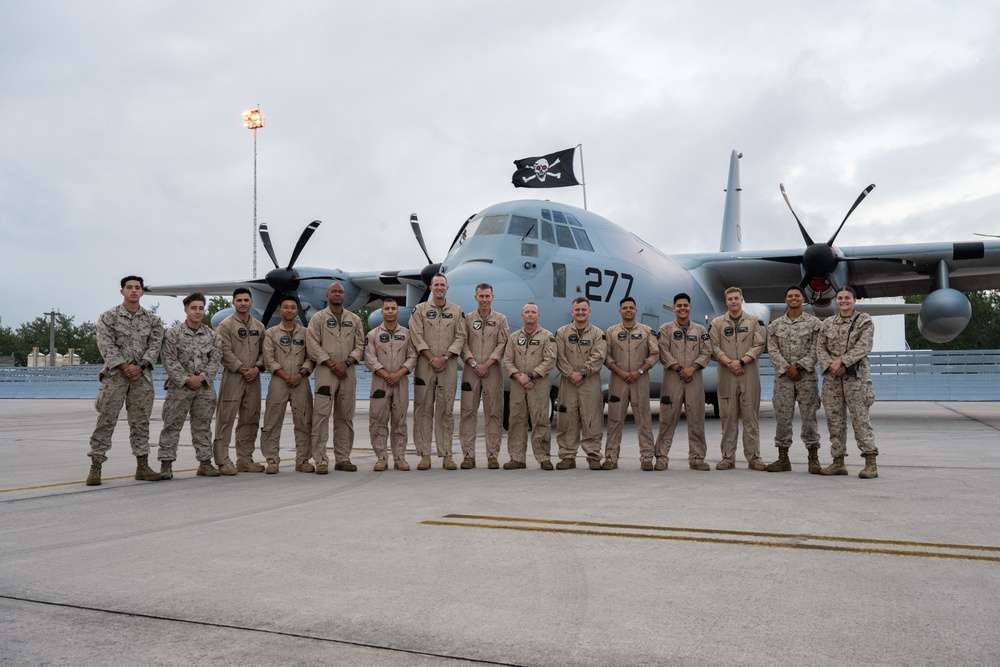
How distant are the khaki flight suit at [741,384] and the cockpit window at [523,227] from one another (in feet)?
13.4

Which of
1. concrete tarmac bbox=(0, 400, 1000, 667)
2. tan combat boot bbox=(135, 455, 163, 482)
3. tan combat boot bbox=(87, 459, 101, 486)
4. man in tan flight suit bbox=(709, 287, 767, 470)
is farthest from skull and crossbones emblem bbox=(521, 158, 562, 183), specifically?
tan combat boot bbox=(87, 459, 101, 486)

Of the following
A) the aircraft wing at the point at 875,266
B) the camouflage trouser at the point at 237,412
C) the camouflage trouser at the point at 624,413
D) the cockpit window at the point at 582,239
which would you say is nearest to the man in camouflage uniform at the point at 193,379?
the camouflage trouser at the point at 237,412

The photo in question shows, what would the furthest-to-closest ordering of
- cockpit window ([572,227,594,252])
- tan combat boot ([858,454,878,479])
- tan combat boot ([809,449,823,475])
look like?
cockpit window ([572,227,594,252]), tan combat boot ([809,449,823,475]), tan combat boot ([858,454,878,479])

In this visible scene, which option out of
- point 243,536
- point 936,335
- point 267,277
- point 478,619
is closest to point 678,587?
point 478,619

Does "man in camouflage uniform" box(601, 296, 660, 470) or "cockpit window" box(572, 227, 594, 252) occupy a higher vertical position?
"cockpit window" box(572, 227, 594, 252)

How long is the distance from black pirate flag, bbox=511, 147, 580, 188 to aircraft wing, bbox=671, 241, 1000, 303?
10.3 ft

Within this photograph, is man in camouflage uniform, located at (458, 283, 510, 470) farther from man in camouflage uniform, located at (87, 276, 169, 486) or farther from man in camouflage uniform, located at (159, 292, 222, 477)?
man in camouflage uniform, located at (87, 276, 169, 486)

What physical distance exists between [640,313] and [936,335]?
706 cm

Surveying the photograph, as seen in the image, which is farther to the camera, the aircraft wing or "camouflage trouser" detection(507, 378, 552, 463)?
the aircraft wing

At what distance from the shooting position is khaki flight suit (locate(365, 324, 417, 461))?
8.00 metres

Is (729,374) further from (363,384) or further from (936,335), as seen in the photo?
(363,384)

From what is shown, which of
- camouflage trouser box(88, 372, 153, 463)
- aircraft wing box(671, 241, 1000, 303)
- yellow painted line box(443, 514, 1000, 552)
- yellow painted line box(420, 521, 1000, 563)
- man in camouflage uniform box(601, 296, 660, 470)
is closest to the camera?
yellow painted line box(420, 521, 1000, 563)

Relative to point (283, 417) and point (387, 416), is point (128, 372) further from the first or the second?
point (387, 416)

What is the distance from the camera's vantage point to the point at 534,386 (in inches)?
324
